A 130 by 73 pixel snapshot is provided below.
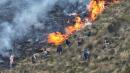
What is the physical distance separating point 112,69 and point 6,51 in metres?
13.8

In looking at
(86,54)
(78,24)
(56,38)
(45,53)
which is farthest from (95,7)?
(86,54)

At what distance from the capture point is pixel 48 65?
41.2 meters

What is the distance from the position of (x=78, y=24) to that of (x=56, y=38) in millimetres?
3591

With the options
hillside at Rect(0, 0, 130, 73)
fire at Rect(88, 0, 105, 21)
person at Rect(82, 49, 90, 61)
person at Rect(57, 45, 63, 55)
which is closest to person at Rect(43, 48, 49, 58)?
hillside at Rect(0, 0, 130, 73)

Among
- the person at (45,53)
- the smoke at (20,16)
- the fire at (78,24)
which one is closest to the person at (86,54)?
the fire at (78,24)

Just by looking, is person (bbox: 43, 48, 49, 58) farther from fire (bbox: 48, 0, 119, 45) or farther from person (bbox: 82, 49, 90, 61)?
person (bbox: 82, 49, 90, 61)

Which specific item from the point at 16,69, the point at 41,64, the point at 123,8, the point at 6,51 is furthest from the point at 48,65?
the point at 123,8

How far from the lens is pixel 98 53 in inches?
1582

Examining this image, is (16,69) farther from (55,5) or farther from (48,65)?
(55,5)

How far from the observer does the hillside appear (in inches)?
1474

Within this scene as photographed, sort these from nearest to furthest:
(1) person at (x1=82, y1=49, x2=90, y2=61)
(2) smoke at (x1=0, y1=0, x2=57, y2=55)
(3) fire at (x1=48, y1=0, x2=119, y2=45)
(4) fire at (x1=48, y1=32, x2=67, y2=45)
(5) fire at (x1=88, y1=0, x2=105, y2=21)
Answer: (1) person at (x1=82, y1=49, x2=90, y2=61) → (4) fire at (x1=48, y1=32, x2=67, y2=45) → (3) fire at (x1=48, y1=0, x2=119, y2=45) → (2) smoke at (x1=0, y1=0, x2=57, y2=55) → (5) fire at (x1=88, y1=0, x2=105, y2=21)

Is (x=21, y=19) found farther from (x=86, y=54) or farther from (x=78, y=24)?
(x=86, y=54)

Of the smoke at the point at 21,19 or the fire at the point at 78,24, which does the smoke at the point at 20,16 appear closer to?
the smoke at the point at 21,19

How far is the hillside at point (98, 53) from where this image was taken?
37.4 m
